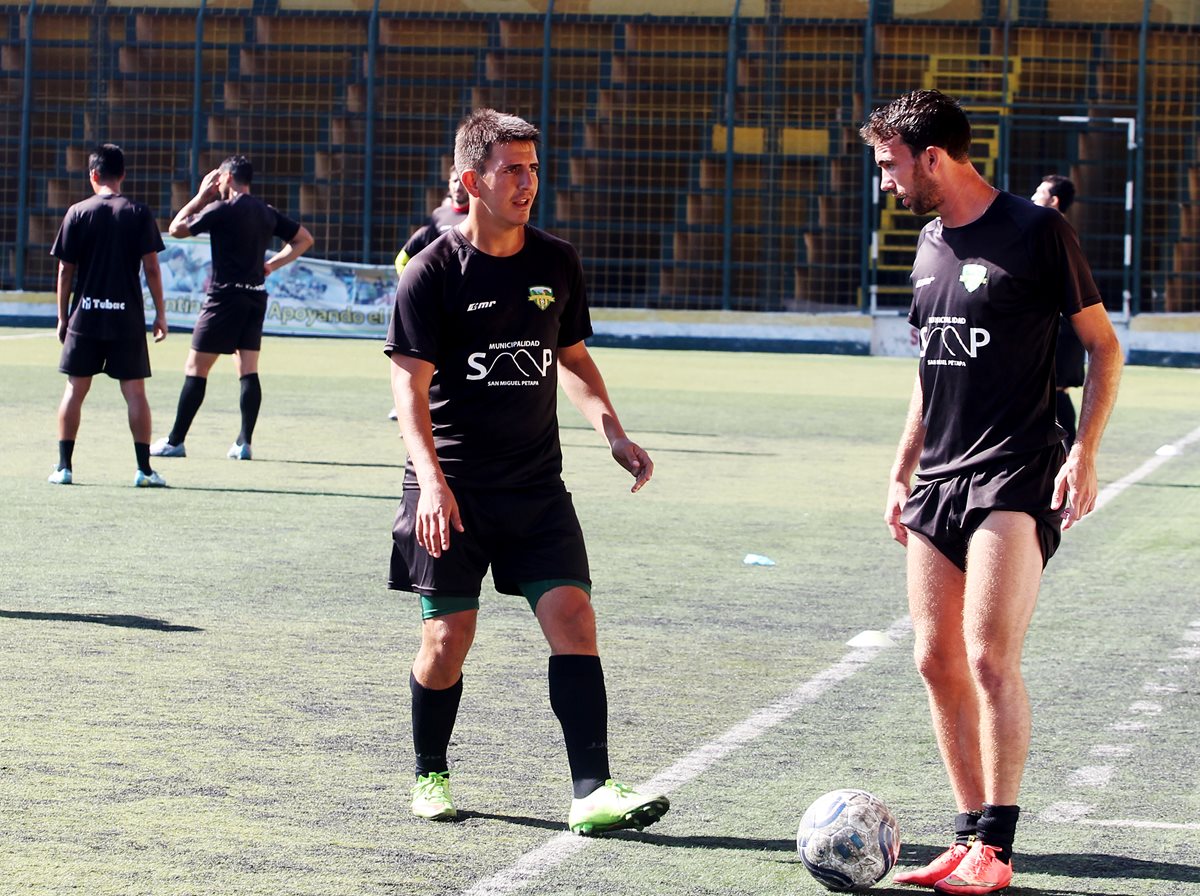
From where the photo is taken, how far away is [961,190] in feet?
16.8

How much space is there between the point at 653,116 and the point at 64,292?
16647mm

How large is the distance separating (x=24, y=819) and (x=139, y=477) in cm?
733

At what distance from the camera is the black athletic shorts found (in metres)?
5.05

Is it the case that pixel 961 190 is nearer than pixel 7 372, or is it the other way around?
pixel 961 190

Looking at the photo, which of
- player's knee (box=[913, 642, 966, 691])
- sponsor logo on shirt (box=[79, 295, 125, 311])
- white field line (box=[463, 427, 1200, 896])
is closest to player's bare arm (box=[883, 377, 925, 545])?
player's knee (box=[913, 642, 966, 691])

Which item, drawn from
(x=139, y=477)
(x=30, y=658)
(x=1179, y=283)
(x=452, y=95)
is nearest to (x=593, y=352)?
(x=452, y=95)

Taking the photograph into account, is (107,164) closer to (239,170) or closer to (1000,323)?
(239,170)

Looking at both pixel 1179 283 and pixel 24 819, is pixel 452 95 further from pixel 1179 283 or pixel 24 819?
pixel 24 819

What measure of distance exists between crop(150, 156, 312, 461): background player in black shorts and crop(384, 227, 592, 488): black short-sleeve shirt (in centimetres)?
871

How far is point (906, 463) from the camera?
539 cm

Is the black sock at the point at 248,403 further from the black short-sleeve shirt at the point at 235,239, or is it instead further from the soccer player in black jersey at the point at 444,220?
the soccer player in black jersey at the point at 444,220

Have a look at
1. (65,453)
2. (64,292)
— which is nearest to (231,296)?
(64,292)

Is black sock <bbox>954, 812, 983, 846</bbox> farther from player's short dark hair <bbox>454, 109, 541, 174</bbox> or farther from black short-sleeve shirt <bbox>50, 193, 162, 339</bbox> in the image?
black short-sleeve shirt <bbox>50, 193, 162, 339</bbox>

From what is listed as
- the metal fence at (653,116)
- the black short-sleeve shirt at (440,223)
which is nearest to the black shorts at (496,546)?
the black short-sleeve shirt at (440,223)
